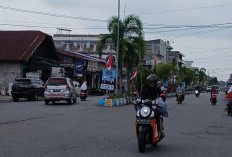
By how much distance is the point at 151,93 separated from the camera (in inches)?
318

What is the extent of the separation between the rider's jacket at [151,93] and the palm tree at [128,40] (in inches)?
1066

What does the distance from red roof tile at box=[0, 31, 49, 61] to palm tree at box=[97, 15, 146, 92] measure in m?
7.33

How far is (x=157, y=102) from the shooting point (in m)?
7.75

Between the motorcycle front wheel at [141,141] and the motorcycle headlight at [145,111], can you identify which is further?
the motorcycle headlight at [145,111]

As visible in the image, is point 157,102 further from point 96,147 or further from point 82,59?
point 82,59

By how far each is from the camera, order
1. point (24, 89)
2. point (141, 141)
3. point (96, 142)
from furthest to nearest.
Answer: point (24, 89), point (96, 142), point (141, 141)

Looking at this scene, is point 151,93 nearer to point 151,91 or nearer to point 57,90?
point 151,91

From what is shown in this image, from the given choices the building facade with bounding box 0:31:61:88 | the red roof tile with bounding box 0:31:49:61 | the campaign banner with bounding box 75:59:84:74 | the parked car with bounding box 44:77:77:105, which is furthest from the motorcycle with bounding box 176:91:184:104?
the campaign banner with bounding box 75:59:84:74

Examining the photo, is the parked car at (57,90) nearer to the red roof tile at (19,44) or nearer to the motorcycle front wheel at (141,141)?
the red roof tile at (19,44)

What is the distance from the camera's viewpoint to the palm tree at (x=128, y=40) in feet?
116

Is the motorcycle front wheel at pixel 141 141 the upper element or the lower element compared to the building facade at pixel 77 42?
lower

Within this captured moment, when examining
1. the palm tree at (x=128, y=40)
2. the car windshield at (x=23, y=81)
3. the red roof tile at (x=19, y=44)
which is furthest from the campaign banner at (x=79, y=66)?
the car windshield at (x=23, y=81)

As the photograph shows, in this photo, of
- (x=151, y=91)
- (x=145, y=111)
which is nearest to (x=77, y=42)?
(x=151, y=91)

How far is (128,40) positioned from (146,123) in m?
28.9
